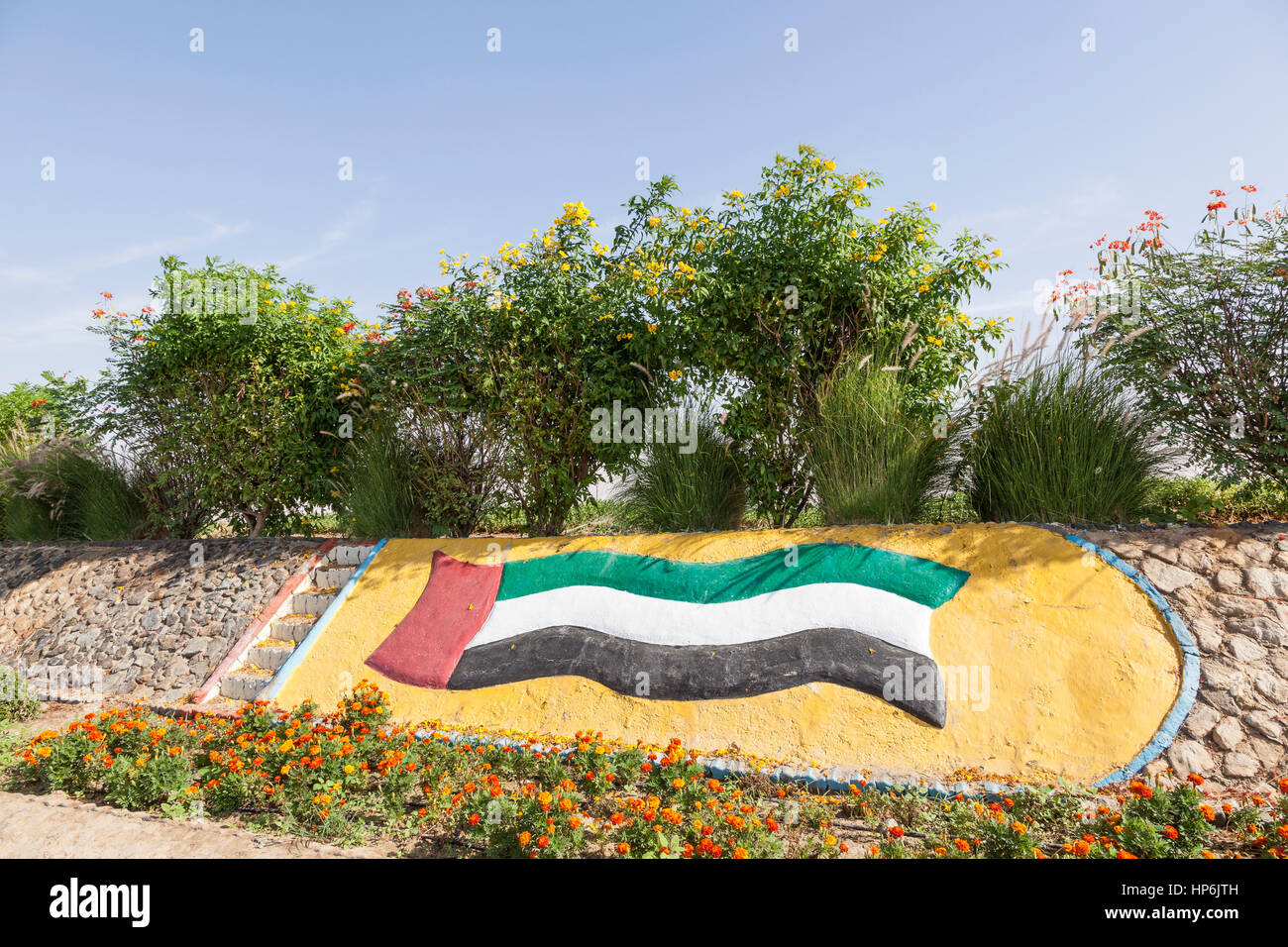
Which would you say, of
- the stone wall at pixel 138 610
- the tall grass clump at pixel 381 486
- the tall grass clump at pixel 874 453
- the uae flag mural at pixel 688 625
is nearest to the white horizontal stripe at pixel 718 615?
the uae flag mural at pixel 688 625

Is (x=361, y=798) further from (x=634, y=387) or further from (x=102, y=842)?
(x=634, y=387)

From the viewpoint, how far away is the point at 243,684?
6.19 metres

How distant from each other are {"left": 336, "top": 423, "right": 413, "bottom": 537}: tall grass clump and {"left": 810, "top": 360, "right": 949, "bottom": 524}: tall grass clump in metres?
4.47

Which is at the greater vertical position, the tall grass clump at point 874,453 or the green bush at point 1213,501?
the tall grass clump at point 874,453

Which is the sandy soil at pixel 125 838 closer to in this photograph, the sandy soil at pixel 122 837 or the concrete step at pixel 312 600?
the sandy soil at pixel 122 837

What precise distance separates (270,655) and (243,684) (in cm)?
33

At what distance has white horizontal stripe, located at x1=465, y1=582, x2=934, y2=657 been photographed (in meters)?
4.89

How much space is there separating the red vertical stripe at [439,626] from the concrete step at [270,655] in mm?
980

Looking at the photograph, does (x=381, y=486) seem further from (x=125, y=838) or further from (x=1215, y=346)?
(x=1215, y=346)

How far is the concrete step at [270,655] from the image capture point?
6.36m

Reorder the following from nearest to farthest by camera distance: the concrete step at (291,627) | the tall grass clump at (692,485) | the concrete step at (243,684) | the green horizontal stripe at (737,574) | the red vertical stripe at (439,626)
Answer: the green horizontal stripe at (737,574)
the red vertical stripe at (439,626)
the concrete step at (243,684)
the concrete step at (291,627)
the tall grass clump at (692,485)

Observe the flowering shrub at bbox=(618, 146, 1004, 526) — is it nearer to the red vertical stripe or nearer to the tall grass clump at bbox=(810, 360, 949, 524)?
the tall grass clump at bbox=(810, 360, 949, 524)

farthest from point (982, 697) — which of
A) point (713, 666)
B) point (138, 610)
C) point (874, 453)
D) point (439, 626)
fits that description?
point (138, 610)

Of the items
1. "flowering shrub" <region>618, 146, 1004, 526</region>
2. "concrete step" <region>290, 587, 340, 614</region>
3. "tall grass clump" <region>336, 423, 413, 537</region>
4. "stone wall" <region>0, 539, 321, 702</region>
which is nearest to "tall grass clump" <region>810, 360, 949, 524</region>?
"flowering shrub" <region>618, 146, 1004, 526</region>
